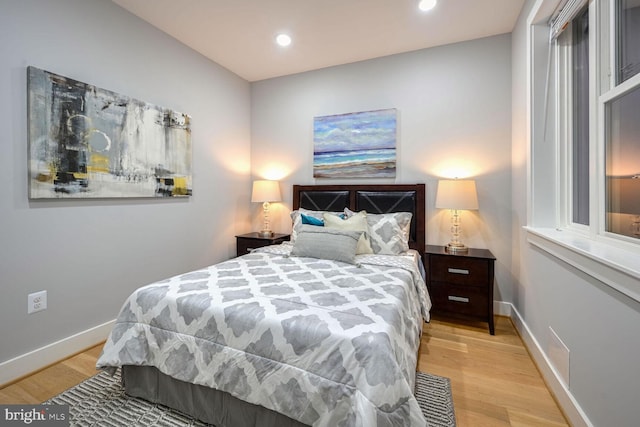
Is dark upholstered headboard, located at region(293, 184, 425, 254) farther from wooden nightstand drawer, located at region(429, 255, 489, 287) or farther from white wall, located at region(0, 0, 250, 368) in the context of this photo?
white wall, located at region(0, 0, 250, 368)

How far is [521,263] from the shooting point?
250 cm

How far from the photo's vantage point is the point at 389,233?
105 inches

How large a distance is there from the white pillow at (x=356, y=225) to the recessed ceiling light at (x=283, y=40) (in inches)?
71.2

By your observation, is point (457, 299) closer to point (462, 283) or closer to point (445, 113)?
point (462, 283)

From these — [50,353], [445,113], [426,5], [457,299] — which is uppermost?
[426,5]

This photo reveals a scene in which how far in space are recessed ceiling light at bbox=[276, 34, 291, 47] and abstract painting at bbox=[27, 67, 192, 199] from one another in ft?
4.09

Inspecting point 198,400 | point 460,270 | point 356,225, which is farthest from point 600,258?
point 198,400

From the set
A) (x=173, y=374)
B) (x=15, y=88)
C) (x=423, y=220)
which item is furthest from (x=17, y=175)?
(x=423, y=220)

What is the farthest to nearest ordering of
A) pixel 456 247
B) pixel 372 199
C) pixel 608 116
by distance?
pixel 372 199 < pixel 456 247 < pixel 608 116

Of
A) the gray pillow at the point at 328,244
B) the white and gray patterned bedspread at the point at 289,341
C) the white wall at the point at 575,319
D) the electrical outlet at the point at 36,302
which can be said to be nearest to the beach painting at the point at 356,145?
the gray pillow at the point at 328,244

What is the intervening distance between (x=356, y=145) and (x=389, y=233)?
3.96 ft

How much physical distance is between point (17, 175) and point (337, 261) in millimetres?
2220

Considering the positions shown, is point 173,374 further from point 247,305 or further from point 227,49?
point 227,49

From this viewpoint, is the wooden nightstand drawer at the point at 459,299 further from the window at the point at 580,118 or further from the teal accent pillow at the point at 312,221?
the teal accent pillow at the point at 312,221
